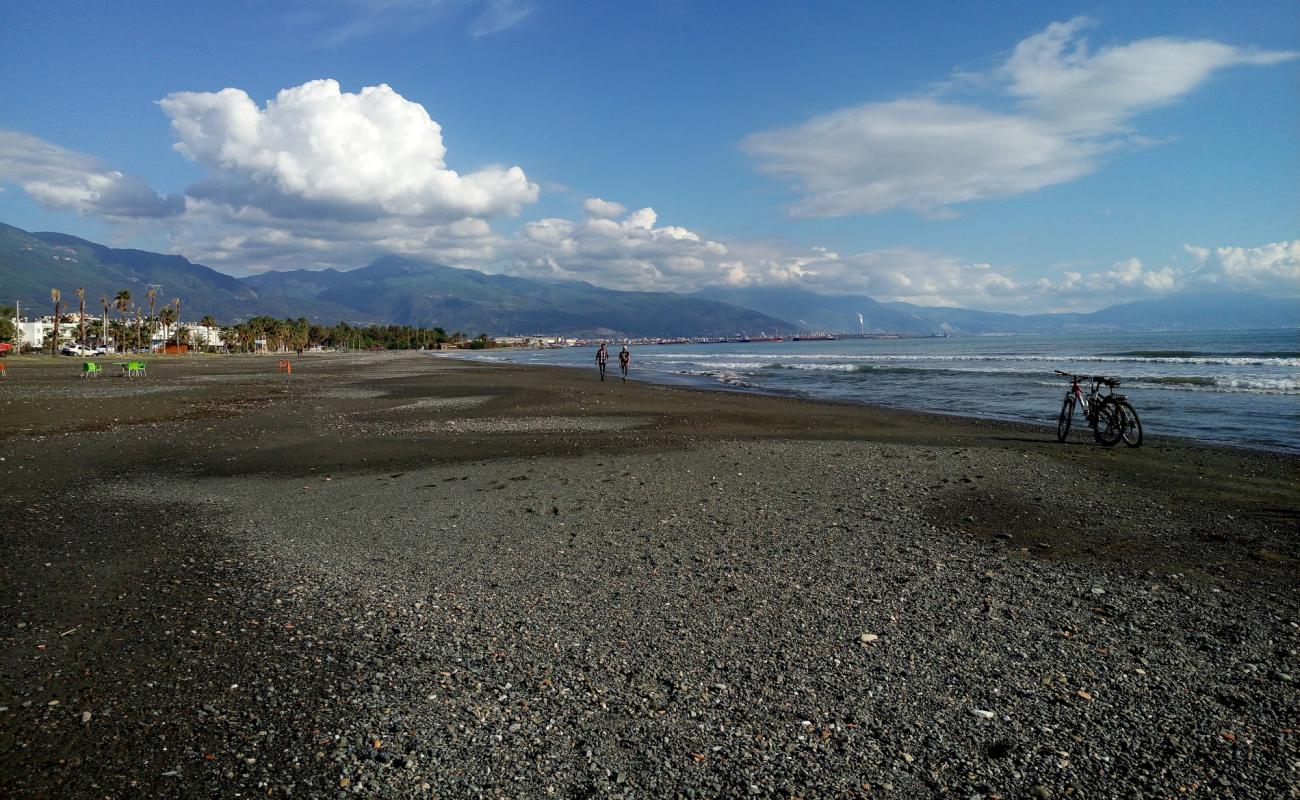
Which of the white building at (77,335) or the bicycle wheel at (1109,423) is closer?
the bicycle wheel at (1109,423)

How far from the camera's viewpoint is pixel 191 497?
9.26 m

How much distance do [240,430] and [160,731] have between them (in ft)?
49.6

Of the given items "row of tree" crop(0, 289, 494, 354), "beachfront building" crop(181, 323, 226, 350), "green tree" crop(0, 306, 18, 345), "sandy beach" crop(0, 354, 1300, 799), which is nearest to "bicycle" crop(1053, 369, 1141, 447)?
"sandy beach" crop(0, 354, 1300, 799)

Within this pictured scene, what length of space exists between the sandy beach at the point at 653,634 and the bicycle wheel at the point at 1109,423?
2.86 meters

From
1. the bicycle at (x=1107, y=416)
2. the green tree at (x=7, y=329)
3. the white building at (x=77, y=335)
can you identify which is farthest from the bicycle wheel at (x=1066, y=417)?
the white building at (x=77, y=335)

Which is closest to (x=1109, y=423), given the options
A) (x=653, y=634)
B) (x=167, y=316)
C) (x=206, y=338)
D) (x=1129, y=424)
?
(x=1129, y=424)

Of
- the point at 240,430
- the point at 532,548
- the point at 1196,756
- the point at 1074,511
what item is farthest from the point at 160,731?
the point at 240,430

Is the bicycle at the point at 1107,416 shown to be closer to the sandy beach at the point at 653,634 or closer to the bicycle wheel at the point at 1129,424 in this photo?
the bicycle wheel at the point at 1129,424

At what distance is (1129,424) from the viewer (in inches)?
527

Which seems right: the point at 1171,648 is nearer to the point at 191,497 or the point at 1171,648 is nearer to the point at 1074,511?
the point at 1074,511

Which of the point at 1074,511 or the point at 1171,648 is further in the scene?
the point at 1074,511

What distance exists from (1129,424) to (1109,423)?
420 mm

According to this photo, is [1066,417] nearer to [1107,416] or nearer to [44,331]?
[1107,416]

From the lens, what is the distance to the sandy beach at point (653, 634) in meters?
3.23
